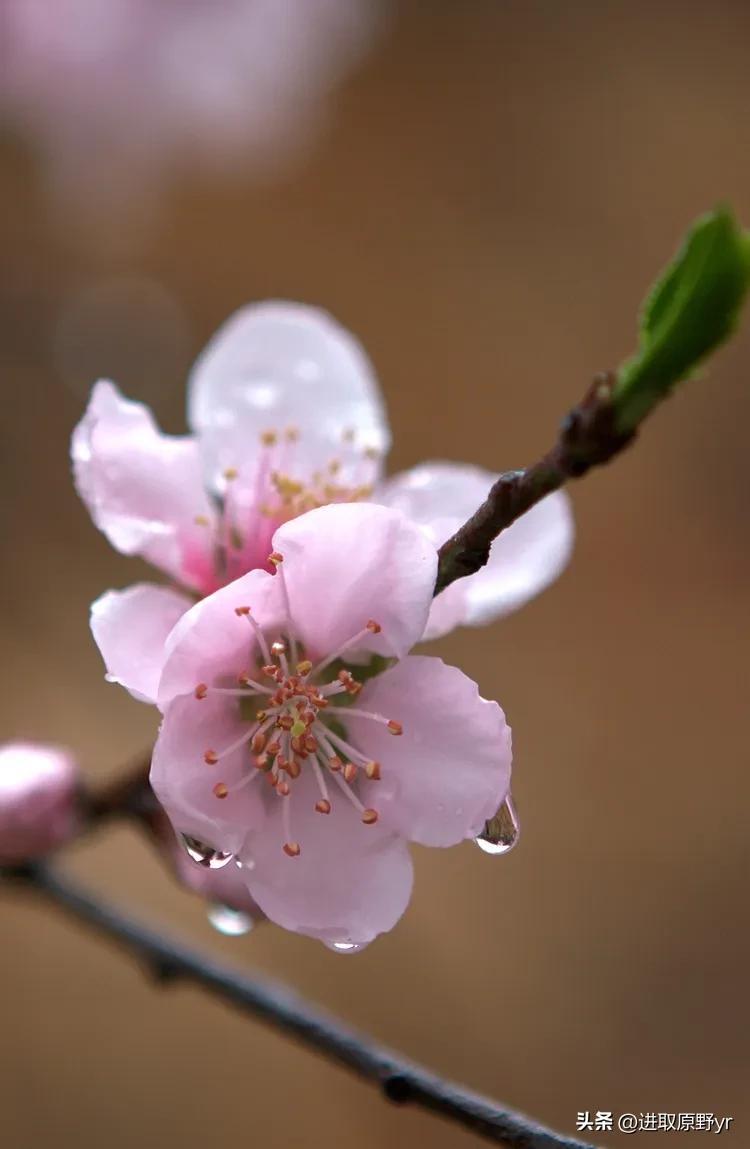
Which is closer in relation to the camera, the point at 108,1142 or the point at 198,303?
the point at 108,1142

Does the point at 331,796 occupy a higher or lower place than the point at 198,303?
lower

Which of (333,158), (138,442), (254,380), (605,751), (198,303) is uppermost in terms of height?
(333,158)

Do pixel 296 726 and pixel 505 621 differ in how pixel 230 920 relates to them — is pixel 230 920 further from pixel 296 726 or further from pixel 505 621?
pixel 505 621

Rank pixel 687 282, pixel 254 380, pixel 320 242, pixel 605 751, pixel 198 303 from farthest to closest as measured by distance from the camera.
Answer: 1. pixel 320 242
2. pixel 198 303
3. pixel 605 751
4. pixel 254 380
5. pixel 687 282

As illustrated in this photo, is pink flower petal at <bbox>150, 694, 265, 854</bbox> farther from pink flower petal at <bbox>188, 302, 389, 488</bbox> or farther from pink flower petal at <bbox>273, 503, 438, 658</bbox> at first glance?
pink flower petal at <bbox>188, 302, 389, 488</bbox>

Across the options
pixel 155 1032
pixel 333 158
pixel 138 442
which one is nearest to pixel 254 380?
pixel 138 442

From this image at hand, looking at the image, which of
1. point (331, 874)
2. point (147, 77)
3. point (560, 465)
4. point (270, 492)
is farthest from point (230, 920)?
point (147, 77)

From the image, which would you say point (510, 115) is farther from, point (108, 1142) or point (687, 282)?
point (687, 282)
